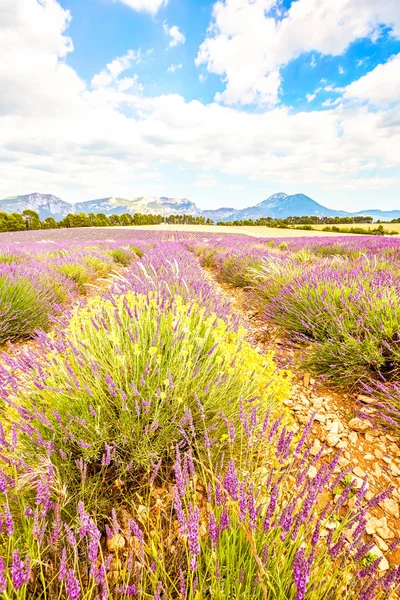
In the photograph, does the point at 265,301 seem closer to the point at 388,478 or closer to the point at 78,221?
the point at 388,478

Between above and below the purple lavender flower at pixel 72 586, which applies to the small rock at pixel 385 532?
below

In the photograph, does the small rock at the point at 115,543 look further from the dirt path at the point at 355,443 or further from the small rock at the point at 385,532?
the small rock at the point at 385,532

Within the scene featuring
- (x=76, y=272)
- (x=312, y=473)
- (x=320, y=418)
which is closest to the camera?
(x=312, y=473)

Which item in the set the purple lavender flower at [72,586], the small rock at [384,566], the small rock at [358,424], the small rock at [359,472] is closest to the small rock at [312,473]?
the small rock at [359,472]

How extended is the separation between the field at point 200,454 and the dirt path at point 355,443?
0.5 inches

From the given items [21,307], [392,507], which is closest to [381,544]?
[392,507]

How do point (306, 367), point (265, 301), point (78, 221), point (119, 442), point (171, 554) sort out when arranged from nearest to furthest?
point (171, 554), point (119, 442), point (306, 367), point (265, 301), point (78, 221)

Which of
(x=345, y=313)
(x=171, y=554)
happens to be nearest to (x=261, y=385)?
(x=171, y=554)

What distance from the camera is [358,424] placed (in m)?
2.33

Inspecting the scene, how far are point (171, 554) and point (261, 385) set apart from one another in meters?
1.07

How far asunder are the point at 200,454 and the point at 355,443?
4.47 ft

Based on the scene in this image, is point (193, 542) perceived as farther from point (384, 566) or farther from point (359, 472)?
point (359, 472)

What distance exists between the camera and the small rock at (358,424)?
2.30 metres

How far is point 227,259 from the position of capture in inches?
344
